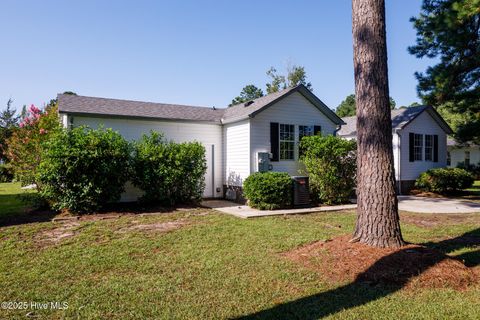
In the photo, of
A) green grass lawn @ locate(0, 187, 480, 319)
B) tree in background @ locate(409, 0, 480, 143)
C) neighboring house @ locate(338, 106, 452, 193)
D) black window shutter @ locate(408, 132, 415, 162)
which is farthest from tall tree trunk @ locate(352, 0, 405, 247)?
black window shutter @ locate(408, 132, 415, 162)

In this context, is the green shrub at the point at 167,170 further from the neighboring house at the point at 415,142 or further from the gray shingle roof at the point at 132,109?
the neighboring house at the point at 415,142

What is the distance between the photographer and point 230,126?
1226 cm

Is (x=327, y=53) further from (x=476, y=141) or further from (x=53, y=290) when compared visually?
(x=53, y=290)

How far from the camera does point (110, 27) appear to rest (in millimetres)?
10195

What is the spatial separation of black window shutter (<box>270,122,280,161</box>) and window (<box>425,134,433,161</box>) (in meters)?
9.42

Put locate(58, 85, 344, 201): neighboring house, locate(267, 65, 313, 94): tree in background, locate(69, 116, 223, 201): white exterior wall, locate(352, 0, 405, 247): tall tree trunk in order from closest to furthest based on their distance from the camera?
locate(352, 0, 405, 247): tall tree trunk → locate(69, 116, 223, 201): white exterior wall → locate(58, 85, 344, 201): neighboring house → locate(267, 65, 313, 94): tree in background

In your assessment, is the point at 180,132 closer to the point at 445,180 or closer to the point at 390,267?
the point at 390,267

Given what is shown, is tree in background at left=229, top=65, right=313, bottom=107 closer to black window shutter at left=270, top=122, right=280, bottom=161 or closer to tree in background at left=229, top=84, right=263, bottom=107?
tree in background at left=229, top=84, right=263, bottom=107

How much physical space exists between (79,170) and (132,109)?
387cm

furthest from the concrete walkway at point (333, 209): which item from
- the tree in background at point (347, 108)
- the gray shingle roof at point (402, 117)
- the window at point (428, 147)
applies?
the tree in background at point (347, 108)

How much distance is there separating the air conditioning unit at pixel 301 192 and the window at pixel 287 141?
1605mm

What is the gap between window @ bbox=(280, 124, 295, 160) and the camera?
38.3 feet

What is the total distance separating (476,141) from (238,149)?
38.3ft

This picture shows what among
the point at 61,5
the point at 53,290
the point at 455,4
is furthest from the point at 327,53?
the point at 53,290
